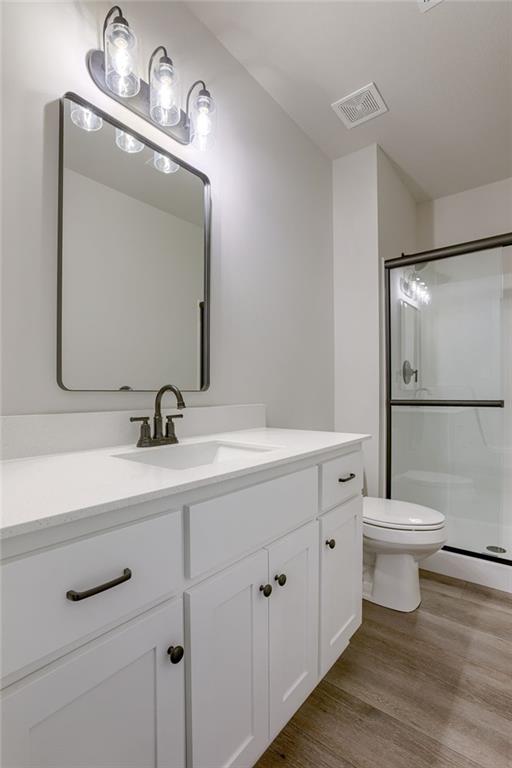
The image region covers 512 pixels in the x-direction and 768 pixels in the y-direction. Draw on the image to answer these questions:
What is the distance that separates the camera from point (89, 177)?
1.17 meters

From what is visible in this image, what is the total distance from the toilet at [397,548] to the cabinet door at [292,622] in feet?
2.25

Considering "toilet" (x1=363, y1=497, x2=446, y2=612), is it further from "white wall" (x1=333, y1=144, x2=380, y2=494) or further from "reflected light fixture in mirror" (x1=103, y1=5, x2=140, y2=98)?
"reflected light fixture in mirror" (x1=103, y1=5, x2=140, y2=98)

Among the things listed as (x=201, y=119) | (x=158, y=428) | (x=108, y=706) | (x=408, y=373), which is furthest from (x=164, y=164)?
(x=408, y=373)

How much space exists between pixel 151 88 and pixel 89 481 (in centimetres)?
135

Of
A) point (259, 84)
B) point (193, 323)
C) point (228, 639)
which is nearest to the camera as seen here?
point (228, 639)

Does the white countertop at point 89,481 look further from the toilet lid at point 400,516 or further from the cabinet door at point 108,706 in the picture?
the toilet lid at point 400,516

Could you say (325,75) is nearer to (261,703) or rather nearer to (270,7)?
(270,7)

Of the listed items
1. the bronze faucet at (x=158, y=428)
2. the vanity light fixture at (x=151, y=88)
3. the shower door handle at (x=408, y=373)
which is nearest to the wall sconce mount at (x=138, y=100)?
the vanity light fixture at (x=151, y=88)

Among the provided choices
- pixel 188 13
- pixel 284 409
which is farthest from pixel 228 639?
pixel 188 13

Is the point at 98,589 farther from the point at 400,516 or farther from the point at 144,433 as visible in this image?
the point at 400,516

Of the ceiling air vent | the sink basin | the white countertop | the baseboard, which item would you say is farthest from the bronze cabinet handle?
the ceiling air vent

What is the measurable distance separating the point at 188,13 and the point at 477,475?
8.79 ft

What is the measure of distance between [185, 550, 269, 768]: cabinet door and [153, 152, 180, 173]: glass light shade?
53.2 inches

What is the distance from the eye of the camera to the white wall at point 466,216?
2.71m
